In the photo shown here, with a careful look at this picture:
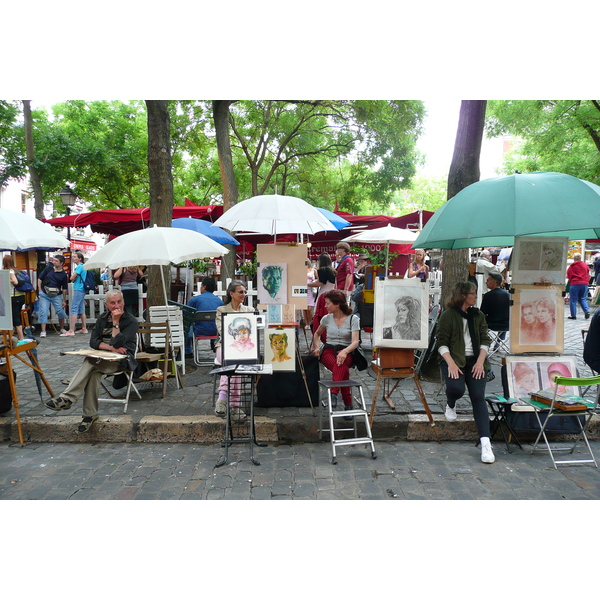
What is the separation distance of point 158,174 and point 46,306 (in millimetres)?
4959

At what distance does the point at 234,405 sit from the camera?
5.16m

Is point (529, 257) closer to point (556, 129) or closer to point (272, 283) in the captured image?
point (272, 283)

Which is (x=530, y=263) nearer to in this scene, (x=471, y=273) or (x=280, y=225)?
(x=471, y=273)

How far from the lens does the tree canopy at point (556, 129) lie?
620 inches

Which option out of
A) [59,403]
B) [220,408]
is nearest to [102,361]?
[59,403]

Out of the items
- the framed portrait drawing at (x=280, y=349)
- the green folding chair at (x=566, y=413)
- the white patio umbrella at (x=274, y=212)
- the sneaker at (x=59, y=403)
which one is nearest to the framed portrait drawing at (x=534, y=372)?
the green folding chair at (x=566, y=413)

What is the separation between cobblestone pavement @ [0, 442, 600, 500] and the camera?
12.3 feet

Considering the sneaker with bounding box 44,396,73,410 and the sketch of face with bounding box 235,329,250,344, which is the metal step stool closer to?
the sketch of face with bounding box 235,329,250,344

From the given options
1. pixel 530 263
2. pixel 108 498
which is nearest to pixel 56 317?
pixel 108 498

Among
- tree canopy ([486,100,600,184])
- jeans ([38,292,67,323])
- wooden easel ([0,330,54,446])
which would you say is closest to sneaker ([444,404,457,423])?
wooden easel ([0,330,54,446])

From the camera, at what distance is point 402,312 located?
5180 mm

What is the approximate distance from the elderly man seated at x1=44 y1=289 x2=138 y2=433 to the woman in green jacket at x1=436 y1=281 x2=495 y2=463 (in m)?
3.37

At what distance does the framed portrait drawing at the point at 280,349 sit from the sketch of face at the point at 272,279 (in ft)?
1.84

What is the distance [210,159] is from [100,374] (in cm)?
2040
